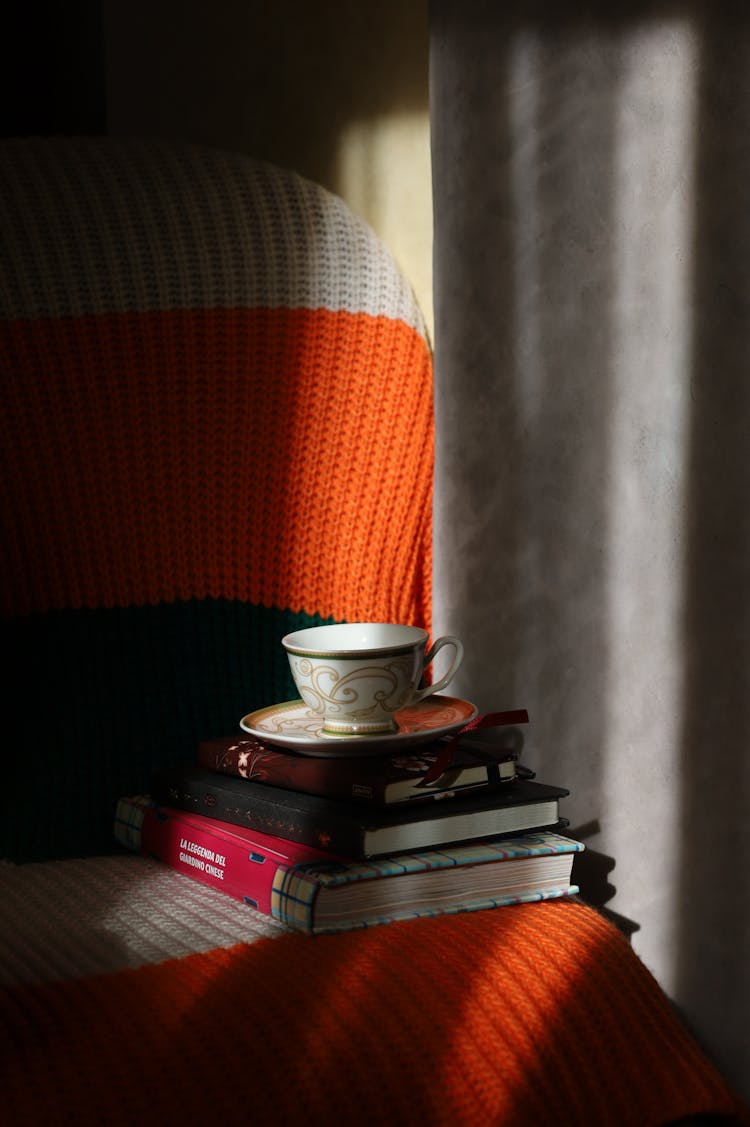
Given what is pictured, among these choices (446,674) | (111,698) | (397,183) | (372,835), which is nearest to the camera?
(372,835)

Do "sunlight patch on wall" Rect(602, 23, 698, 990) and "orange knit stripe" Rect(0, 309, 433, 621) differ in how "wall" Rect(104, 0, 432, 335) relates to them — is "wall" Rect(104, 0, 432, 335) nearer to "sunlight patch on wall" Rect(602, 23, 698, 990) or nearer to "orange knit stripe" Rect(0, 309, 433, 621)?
"orange knit stripe" Rect(0, 309, 433, 621)

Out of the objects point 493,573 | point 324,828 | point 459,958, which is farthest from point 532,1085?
point 493,573

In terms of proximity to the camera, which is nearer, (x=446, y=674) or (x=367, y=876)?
(x=367, y=876)

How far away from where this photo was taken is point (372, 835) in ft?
2.52

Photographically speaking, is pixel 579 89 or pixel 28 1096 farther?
pixel 579 89

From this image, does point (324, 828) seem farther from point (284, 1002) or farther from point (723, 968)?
point (723, 968)

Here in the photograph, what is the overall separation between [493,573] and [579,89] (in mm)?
406

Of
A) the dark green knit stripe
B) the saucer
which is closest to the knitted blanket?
the saucer

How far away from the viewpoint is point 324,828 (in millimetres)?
787

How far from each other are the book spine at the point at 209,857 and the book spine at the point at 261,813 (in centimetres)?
2

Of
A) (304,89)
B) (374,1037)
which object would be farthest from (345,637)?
(304,89)

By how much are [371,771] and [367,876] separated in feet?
0.26

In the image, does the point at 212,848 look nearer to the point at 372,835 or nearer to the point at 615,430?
the point at 372,835

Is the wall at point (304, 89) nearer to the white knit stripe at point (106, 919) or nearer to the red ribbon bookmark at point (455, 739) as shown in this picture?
the red ribbon bookmark at point (455, 739)
